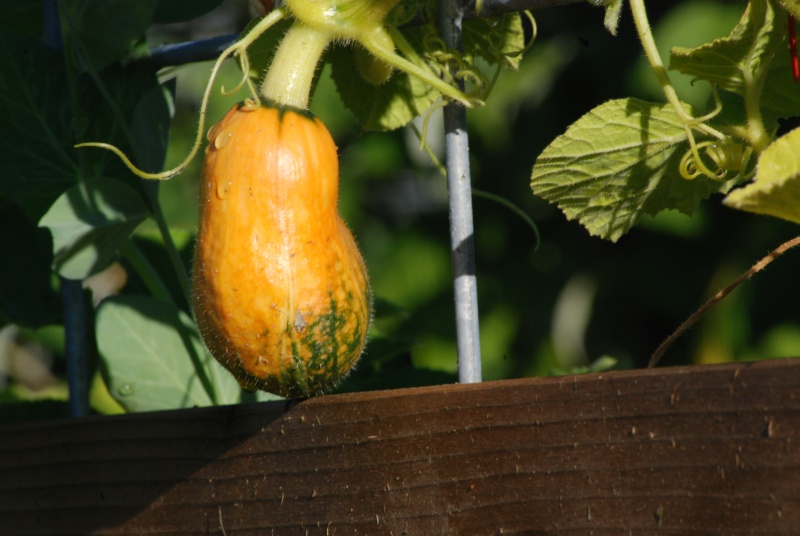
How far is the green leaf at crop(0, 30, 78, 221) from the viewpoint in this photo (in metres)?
0.87

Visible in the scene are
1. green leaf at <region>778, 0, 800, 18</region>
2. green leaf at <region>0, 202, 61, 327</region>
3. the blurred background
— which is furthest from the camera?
the blurred background

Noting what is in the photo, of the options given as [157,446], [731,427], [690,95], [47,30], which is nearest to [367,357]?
[157,446]

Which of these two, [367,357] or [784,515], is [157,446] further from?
[784,515]

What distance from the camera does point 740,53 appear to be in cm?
59

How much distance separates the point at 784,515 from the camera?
1.50ft

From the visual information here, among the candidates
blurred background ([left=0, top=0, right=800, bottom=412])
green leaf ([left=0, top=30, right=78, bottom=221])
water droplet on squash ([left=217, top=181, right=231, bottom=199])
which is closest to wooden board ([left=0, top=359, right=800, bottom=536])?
water droplet on squash ([left=217, top=181, right=231, bottom=199])

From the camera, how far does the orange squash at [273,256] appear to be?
572mm

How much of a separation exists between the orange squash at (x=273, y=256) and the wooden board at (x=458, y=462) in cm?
5

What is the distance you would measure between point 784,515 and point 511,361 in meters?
2.36

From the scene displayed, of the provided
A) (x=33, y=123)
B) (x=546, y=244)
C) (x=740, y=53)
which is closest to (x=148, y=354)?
(x=33, y=123)

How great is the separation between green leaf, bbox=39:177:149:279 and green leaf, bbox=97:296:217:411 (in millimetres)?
52

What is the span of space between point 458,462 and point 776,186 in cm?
24

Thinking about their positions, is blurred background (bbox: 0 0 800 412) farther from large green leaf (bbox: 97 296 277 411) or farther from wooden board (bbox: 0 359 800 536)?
wooden board (bbox: 0 359 800 536)

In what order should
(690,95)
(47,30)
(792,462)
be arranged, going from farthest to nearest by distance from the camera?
(690,95), (47,30), (792,462)
